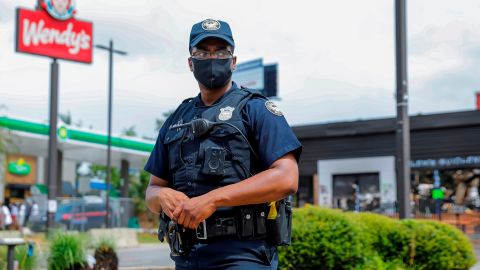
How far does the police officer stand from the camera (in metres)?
2.60

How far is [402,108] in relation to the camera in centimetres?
1012

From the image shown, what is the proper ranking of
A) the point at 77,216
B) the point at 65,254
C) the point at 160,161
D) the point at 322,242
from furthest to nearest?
the point at 77,216
the point at 65,254
the point at 322,242
the point at 160,161

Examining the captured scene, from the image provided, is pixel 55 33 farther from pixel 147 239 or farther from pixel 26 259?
pixel 26 259

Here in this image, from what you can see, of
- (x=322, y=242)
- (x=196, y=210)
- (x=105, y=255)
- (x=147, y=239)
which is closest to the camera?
(x=196, y=210)

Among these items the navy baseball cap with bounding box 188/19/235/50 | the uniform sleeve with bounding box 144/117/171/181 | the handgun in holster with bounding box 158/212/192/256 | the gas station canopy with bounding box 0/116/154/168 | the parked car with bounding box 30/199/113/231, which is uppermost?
the gas station canopy with bounding box 0/116/154/168

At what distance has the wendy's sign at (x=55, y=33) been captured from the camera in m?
23.1

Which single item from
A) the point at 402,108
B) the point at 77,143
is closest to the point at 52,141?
the point at 402,108

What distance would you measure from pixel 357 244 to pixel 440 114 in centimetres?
1812

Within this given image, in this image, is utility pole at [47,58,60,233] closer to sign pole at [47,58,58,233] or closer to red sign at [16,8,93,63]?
sign pole at [47,58,58,233]

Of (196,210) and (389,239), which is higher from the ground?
(196,210)

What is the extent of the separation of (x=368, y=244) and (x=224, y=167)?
616cm

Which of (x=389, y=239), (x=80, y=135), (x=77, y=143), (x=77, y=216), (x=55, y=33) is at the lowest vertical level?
(x=77, y=216)

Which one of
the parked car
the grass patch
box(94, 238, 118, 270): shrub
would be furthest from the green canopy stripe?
box(94, 238, 118, 270): shrub

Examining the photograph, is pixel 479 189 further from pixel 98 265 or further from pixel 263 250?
pixel 263 250
